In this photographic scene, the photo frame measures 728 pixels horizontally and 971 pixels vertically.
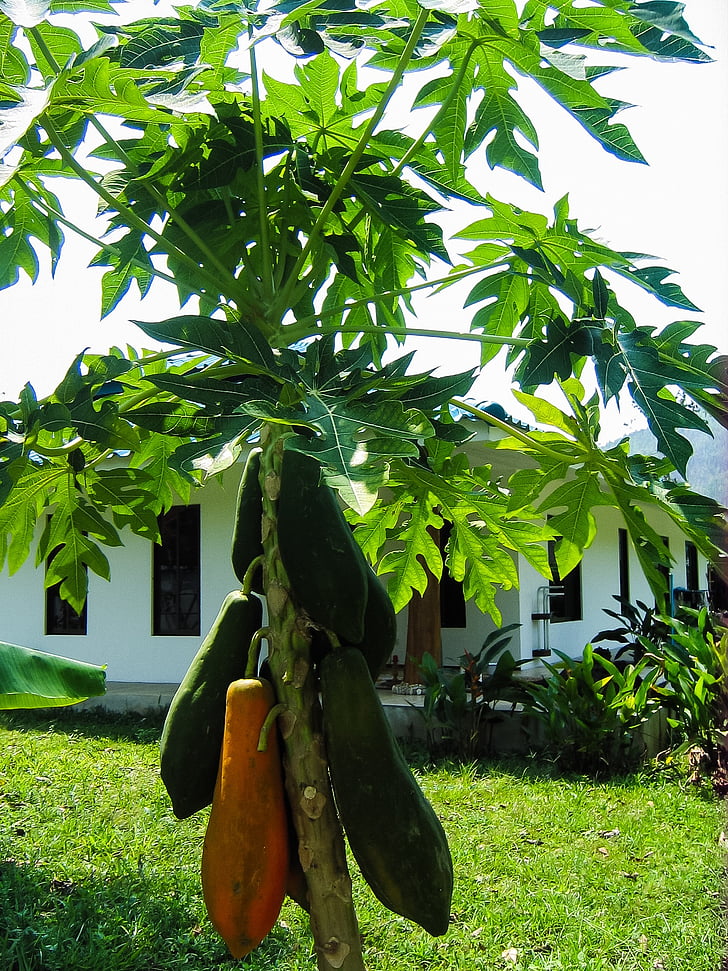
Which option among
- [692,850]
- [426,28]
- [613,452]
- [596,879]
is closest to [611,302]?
[613,452]

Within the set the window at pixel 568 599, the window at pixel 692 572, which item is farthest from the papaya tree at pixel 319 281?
the window at pixel 692 572

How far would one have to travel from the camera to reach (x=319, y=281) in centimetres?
190

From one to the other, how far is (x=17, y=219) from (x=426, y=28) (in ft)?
3.80

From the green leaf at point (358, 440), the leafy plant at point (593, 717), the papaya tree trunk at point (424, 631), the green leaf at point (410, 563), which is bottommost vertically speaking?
the leafy plant at point (593, 717)

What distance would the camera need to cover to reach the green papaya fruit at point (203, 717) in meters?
1.64

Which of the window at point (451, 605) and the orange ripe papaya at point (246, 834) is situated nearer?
the orange ripe papaya at point (246, 834)

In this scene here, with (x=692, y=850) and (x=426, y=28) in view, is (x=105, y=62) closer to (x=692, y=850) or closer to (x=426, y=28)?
(x=426, y=28)

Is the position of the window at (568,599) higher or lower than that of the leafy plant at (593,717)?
higher

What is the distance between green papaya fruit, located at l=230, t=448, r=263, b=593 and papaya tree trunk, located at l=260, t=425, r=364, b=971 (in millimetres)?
147

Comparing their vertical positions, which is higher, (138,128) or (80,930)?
(138,128)

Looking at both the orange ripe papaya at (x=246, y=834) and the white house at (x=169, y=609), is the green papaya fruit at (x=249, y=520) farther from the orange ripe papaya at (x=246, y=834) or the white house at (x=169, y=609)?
the white house at (x=169, y=609)

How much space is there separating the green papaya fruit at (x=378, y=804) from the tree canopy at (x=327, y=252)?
0.47 m

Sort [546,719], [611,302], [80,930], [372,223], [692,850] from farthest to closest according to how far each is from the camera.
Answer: [546,719] → [692,850] → [80,930] → [372,223] → [611,302]

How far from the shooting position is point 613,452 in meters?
1.89
